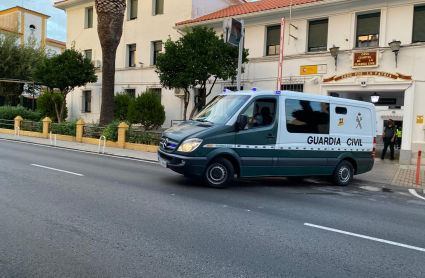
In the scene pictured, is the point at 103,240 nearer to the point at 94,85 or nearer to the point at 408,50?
the point at 408,50

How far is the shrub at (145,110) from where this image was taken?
20.4 metres

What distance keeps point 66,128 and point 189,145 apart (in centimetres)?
1495

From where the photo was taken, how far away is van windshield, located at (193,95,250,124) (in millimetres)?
8281

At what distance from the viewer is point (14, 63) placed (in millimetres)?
30719

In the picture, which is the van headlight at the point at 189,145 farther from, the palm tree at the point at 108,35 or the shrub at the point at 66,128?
the shrub at the point at 66,128

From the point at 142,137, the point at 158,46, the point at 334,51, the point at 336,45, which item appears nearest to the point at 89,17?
the point at 158,46

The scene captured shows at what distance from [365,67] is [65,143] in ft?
49.3

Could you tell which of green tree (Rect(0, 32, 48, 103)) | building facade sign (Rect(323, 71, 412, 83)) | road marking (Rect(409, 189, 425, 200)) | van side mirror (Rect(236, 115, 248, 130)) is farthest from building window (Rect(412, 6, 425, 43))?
green tree (Rect(0, 32, 48, 103))

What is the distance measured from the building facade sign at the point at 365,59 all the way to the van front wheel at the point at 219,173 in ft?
34.5

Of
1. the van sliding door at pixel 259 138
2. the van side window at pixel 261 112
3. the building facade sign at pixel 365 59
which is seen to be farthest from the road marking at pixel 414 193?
the building facade sign at pixel 365 59

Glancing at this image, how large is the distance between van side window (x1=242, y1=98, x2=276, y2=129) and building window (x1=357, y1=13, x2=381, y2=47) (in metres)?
9.83

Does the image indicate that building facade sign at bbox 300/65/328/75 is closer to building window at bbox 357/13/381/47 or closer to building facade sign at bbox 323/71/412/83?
building facade sign at bbox 323/71/412/83

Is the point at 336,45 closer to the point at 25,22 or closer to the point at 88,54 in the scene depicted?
the point at 88,54

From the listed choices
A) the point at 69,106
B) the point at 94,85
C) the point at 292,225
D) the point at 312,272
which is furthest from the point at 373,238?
the point at 69,106
